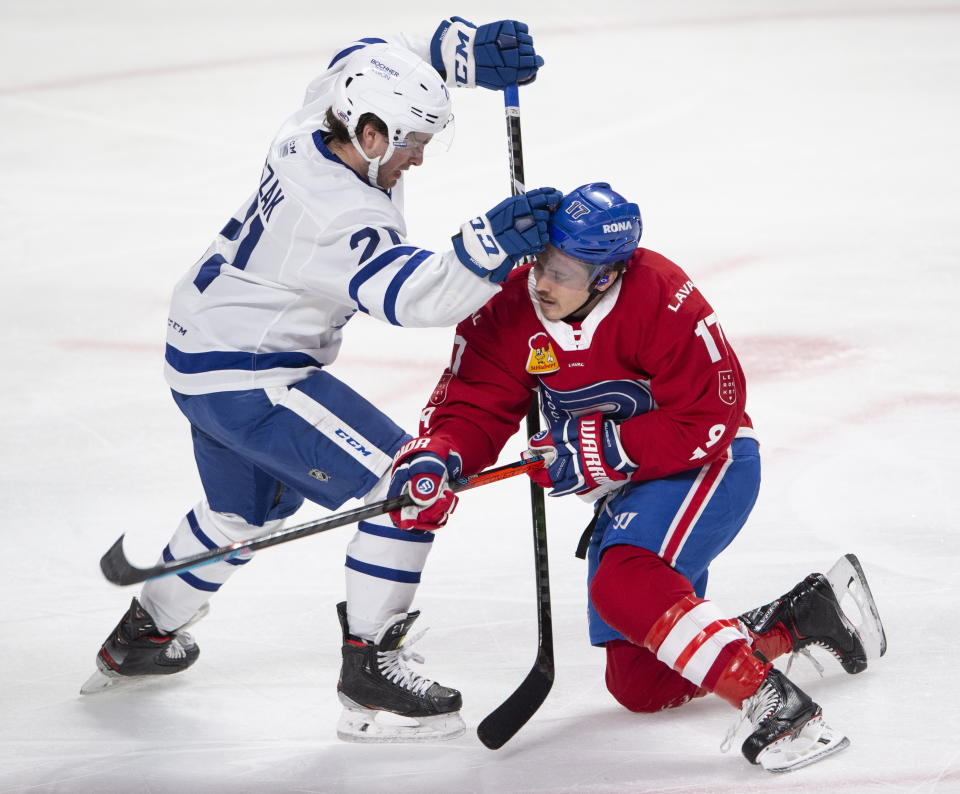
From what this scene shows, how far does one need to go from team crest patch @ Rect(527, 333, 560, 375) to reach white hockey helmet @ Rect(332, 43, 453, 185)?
43 cm

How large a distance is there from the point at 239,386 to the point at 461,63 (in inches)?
36.3

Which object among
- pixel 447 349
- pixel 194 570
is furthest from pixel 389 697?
pixel 447 349

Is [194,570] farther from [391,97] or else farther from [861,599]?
[861,599]

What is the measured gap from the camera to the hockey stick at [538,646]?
257cm

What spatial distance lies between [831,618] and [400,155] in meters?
1.25

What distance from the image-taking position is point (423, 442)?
8.38ft

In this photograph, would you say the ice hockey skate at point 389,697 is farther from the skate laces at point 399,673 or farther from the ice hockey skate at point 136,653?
the ice hockey skate at point 136,653

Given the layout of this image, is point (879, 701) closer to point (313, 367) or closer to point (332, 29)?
point (313, 367)

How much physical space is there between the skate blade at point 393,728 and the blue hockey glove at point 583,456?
491 mm

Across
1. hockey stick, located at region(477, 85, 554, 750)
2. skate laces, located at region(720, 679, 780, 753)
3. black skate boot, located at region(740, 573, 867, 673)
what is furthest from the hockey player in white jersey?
black skate boot, located at region(740, 573, 867, 673)

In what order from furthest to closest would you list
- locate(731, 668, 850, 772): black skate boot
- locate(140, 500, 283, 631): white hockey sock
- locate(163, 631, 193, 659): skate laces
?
locate(163, 631, 193, 659): skate laces → locate(140, 500, 283, 631): white hockey sock → locate(731, 668, 850, 772): black skate boot

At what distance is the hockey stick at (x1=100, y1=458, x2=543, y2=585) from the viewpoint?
8.25 feet

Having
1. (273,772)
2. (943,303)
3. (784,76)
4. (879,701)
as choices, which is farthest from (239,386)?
(784,76)

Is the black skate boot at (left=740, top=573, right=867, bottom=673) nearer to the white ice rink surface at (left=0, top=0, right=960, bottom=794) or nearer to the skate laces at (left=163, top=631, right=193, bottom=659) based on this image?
the white ice rink surface at (left=0, top=0, right=960, bottom=794)
